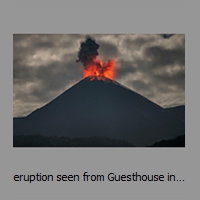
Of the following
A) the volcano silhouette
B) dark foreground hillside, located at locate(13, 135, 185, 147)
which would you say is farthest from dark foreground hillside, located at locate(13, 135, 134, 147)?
the volcano silhouette

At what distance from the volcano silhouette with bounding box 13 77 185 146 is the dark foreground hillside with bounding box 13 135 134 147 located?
12.7 metres

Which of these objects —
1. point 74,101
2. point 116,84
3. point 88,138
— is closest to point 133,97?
point 116,84

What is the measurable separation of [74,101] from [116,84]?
70.1 ft

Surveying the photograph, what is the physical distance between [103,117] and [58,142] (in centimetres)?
4295

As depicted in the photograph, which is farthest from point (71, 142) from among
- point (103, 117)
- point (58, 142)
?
point (103, 117)

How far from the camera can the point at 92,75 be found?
584 ft

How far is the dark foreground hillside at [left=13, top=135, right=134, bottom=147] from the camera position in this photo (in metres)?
114

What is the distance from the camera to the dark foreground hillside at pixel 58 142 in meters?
114

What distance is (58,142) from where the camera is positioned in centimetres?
11762

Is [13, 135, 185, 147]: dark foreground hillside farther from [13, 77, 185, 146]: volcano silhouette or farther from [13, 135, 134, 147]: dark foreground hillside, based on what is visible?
[13, 77, 185, 146]: volcano silhouette

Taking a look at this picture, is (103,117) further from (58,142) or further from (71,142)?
(58,142)

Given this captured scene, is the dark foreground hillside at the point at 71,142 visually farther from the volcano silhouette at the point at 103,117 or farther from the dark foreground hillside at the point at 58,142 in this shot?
the volcano silhouette at the point at 103,117
